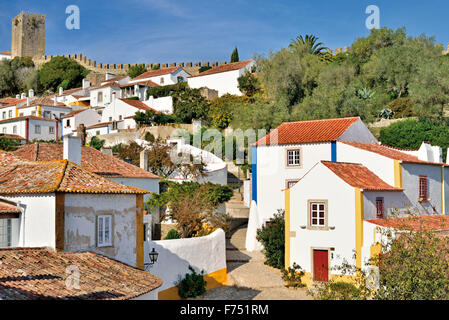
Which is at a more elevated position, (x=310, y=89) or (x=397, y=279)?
(x=310, y=89)

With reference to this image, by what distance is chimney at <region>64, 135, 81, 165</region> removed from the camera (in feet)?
71.3

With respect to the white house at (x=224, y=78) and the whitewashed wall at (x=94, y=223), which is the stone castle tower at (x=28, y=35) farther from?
the whitewashed wall at (x=94, y=223)

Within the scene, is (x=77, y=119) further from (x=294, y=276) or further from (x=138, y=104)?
(x=294, y=276)

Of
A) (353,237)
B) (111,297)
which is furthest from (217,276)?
(111,297)

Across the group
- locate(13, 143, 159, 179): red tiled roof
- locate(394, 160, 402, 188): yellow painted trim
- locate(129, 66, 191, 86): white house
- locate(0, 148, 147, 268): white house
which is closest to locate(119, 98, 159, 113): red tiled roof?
locate(129, 66, 191, 86): white house

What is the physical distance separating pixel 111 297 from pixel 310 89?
142 feet

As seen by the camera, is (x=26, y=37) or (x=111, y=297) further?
(x=26, y=37)

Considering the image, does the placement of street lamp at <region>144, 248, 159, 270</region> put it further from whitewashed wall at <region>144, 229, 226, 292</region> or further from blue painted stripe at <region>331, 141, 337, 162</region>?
blue painted stripe at <region>331, 141, 337, 162</region>

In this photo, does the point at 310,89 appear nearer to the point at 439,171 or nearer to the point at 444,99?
the point at 444,99

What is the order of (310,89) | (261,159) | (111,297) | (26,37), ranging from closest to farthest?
(111,297)
(261,159)
(310,89)
(26,37)

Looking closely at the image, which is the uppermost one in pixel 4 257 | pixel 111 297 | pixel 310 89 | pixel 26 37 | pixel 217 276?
pixel 26 37

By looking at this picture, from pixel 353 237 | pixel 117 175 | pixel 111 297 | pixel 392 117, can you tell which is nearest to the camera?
pixel 111 297

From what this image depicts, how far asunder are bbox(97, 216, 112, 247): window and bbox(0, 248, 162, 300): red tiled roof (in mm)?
767

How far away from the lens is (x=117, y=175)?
1188 inches
